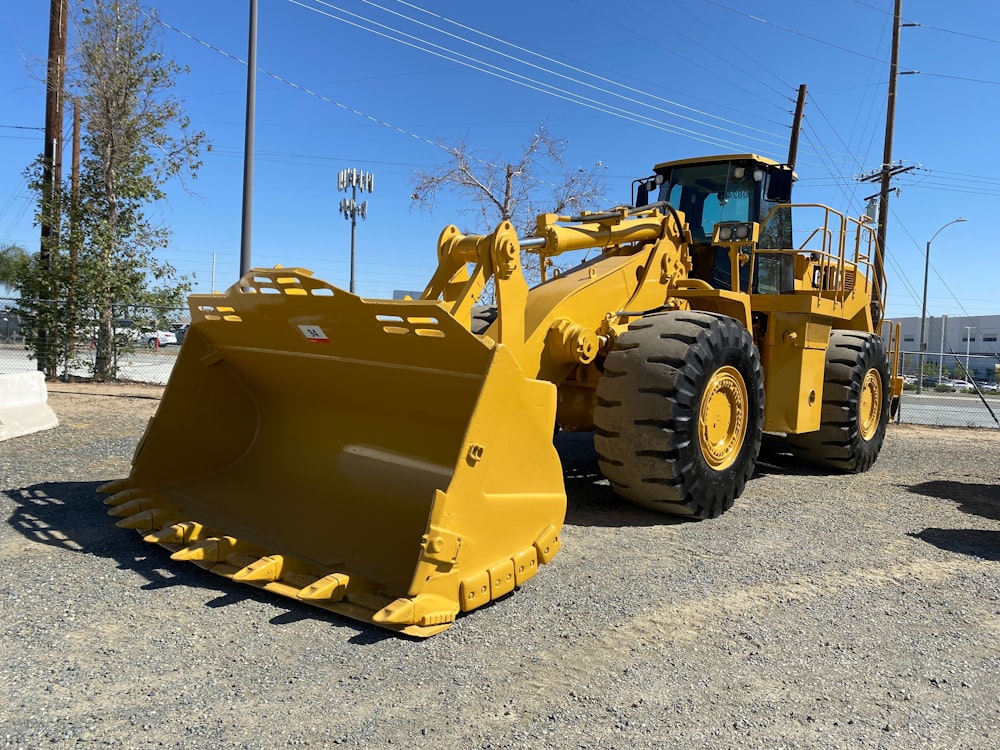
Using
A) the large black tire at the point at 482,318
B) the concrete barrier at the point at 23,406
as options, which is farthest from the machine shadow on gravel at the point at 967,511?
the concrete barrier at the point at 23,406

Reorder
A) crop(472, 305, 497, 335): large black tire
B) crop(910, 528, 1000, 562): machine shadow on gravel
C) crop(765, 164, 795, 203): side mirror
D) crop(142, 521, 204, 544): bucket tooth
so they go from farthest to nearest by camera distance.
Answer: crop(765, 164, 795, 203): side mirror, crop(472, 305, 497, 335): large black tire, crop(910, 528, 1000, 562): machine shadow on gravel, crop(142, 521, 204, 544): bucket tooth

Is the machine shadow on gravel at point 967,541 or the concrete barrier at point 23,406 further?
the concrete barrier at point 23,406

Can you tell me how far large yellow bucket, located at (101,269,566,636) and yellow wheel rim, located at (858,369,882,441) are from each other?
237 inches

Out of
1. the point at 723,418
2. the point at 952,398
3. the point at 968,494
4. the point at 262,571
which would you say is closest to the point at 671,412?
the point at 723,418

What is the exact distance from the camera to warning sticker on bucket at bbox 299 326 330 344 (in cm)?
427

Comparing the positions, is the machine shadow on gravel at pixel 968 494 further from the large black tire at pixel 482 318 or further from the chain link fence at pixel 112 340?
the chain link fence at pixel 112 340

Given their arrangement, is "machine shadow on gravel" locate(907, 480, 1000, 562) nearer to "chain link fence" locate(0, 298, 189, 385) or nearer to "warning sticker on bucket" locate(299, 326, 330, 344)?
"warning sticker on bucket" locate(299, 326, 330, 344)

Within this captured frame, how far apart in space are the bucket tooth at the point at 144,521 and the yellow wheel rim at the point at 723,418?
3.56 meters

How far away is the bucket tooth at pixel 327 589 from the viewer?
10.7 feet

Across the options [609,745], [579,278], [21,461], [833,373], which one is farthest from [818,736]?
[21,461]

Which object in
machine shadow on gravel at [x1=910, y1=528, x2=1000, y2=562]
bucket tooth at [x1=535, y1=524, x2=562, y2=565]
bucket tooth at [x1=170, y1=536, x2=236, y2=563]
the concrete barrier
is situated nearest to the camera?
bucket tooth at [x1=170, y1=536, x2=236, y2=563]

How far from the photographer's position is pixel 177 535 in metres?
3.98

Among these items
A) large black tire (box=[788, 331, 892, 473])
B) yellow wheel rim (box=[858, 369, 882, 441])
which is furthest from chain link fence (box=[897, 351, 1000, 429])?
large black tire (box=[788, 331, 892, 473])

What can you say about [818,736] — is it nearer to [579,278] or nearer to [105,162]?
[579,278]
